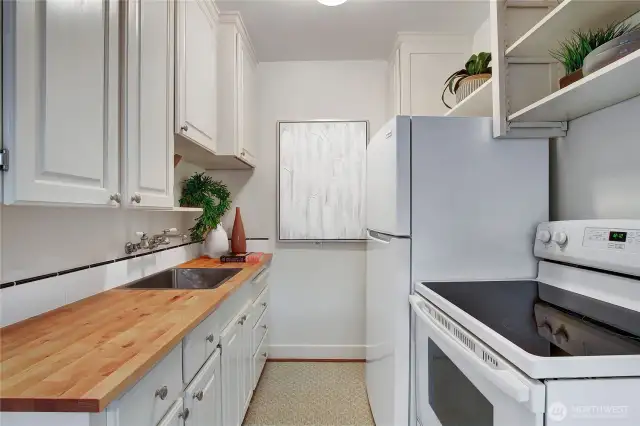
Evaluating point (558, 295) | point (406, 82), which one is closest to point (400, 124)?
point (558, 295)

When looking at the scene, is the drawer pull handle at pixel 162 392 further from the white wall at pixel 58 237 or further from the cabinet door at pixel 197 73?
the cabinet door at pixel 197 73

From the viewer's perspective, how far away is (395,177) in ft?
5.14

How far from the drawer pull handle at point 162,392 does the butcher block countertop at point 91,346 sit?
0.12 metres

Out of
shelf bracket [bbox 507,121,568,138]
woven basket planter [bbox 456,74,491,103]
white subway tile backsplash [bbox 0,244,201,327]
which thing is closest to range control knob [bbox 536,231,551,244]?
shelf bracket [bbox 507,121,568,138]

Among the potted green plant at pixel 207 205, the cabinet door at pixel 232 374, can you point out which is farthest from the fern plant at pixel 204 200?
the cabinet door at pixel 232 374

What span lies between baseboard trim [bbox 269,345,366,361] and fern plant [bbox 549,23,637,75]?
247cm

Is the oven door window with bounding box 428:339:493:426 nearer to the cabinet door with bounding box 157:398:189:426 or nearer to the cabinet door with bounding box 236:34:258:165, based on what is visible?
the cabinet door with bounding box 157:398:189:426

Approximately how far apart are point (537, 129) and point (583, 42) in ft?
1.32

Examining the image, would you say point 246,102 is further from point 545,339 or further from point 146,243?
point 545,339

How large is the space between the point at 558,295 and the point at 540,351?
0.69 meters

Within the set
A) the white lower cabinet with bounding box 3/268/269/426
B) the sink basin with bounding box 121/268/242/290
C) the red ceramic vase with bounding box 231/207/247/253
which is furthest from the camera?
the red ceramic vase with bounding box 231/207/247/253

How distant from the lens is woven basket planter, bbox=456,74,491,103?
183 centimetres

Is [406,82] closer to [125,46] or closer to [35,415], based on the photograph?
[125,46]

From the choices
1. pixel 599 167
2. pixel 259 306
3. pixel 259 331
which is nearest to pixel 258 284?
pixel 259 306
